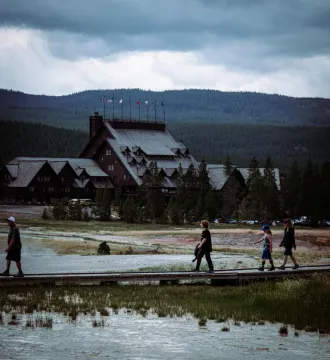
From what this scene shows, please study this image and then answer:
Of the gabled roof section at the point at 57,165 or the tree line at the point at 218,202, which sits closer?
the tree line at the point at 218,202

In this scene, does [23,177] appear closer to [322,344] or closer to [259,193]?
[259,193]

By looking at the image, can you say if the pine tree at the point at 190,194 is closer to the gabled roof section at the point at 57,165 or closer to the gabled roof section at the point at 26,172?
the gabled roof section at the point at 57,165

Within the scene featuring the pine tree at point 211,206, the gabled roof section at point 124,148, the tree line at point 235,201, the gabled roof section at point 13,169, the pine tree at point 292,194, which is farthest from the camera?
the gabled roof section at point 124,148

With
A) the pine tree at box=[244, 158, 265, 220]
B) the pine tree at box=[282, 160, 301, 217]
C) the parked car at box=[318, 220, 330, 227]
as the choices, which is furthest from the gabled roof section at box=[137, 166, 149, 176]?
the parked car at box=[318, 220, 330, 227]

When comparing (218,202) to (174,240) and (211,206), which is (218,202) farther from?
(174,240)

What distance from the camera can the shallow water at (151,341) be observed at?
818 inches

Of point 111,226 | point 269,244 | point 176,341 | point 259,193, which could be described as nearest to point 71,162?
point 259,193

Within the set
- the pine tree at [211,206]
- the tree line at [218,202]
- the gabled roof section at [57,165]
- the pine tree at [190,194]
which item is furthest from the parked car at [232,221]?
the gabled roof section at [57,165]

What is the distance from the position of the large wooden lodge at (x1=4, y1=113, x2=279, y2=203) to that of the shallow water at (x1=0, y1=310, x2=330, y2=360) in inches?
3749

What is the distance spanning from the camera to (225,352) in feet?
70.0

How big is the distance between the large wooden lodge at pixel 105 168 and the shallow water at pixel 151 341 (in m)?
95.2

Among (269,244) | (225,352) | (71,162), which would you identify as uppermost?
(71,162)

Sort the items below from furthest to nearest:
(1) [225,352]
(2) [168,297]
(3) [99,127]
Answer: (3) [99,127] < (2) [168,297] < (1) [225,352]

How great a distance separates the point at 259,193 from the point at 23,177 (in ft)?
115
